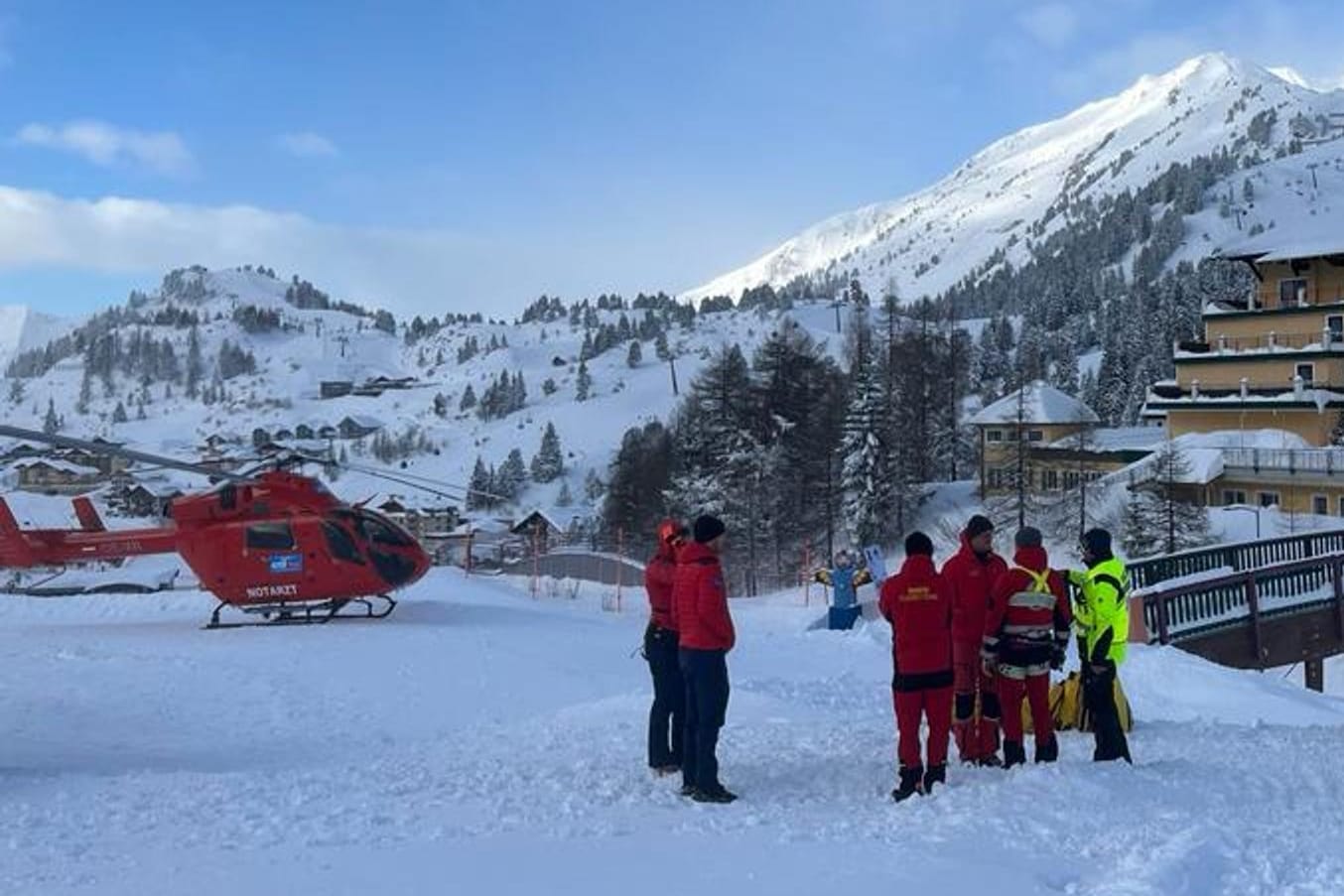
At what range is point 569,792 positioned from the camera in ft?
26.0

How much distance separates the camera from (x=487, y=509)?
119500 millimetres

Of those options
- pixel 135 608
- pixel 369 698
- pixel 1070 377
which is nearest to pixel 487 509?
pixel 1070 377

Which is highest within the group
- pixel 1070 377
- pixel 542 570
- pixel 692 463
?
pixel 1070 377

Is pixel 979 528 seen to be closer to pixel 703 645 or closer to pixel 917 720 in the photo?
pixel 917 720

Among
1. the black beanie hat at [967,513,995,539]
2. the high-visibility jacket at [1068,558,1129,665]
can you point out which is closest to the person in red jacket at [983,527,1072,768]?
the black beanie hat at [967,513,995,539]

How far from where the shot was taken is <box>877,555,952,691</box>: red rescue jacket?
7.79 metres

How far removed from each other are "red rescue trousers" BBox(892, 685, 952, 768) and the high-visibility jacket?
1.97 m

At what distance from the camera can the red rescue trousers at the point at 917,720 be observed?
25.3 ft

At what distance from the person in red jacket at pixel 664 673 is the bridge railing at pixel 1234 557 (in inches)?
568

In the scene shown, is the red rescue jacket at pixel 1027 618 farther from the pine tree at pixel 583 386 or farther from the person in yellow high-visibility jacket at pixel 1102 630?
the pine tree at pixel 583 386

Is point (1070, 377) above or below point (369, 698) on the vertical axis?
above

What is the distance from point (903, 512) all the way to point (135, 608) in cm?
3904

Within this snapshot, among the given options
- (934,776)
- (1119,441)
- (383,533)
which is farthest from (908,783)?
(1119,441)

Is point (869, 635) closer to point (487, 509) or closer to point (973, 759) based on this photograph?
point (973, 759)
